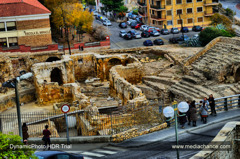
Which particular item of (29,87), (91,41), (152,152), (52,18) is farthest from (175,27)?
(152,152)

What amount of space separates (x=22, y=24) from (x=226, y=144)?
1962 inches

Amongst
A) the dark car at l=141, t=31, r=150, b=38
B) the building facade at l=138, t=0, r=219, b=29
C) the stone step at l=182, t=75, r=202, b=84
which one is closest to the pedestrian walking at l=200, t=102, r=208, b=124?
the stone step at l=182, t=75, r=202, b=84

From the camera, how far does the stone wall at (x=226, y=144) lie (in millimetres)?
24000

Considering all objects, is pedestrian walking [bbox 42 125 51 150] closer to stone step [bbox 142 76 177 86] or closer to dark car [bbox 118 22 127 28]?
stone step [bbox 142 76 177 86]

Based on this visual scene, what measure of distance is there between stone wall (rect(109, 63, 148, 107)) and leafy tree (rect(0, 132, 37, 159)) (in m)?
16.6

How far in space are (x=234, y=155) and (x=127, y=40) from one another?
5409 centimetres

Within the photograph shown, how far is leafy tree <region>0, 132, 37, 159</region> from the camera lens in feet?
69.7

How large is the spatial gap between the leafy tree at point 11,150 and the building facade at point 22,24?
48964mm

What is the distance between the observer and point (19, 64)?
63125 millimetres

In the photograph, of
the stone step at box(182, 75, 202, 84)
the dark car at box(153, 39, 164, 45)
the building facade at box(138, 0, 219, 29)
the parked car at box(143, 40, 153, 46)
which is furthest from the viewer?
the building facade at box(138, 0, 219, 29)

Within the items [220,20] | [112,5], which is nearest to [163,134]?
[220,20]

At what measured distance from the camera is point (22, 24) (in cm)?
6975

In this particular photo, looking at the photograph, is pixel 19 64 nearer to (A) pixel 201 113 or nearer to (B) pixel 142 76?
(B) pixel 142 76

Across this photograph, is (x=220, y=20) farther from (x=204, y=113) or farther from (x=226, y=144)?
(x=226, y=144)
